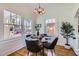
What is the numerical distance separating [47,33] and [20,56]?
0.80m

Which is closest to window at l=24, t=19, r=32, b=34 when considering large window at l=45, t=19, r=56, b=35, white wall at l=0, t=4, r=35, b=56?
white wall at l=0, t=4, r=35, b=56

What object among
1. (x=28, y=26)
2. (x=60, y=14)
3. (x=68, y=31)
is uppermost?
(x=60, y=14)

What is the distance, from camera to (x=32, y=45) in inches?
87.4

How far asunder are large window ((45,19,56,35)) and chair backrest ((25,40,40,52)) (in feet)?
1.19

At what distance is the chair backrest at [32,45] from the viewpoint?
220 cm

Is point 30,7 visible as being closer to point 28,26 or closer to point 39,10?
point 39,10

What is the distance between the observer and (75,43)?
7.54 ft

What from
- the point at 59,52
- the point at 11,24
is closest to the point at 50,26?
the point at 59,52

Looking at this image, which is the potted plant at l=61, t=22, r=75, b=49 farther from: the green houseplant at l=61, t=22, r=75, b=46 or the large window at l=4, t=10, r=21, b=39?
the large window at l=4, t=10, r=21, b=39

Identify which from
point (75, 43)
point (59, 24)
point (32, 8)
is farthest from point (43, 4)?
point (75, 43)

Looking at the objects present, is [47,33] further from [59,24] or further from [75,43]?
[75,43]

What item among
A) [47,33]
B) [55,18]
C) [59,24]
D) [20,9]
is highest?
[20,9]

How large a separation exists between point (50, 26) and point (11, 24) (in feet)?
2.95

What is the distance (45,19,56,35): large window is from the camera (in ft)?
7.24
